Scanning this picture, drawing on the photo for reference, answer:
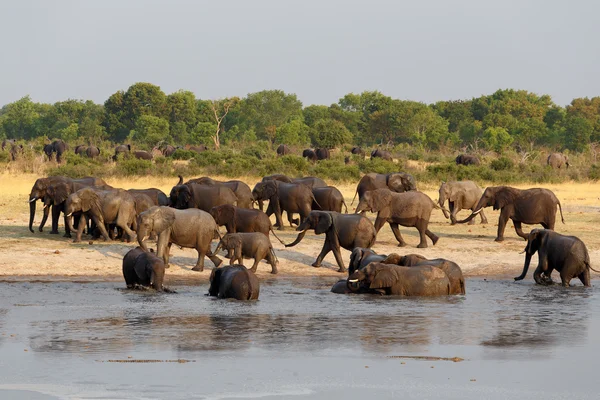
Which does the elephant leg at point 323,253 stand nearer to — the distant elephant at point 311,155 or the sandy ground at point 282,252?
the sandy ground at point 282,252

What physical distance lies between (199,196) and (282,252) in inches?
121

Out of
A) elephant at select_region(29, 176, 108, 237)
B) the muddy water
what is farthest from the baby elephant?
elephant at select_region(29, 176, 108, 237)

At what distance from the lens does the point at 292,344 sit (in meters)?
11.4

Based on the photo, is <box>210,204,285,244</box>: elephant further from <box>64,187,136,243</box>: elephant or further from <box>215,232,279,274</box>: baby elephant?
<box>64,187,136,243</box>: elephant

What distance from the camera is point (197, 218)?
1784 cm

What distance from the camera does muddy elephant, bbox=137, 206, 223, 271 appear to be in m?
17.6

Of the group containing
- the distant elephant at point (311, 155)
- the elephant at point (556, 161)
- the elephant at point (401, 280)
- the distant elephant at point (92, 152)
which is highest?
the elephant at point (556, 161)

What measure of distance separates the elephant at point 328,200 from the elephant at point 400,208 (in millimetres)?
2026

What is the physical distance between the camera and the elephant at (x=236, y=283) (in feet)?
47.9

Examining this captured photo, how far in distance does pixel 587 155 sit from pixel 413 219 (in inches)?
1581

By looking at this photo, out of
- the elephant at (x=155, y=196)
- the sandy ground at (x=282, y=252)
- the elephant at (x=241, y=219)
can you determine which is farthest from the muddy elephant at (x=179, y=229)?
the elephant at (x=155, y=196)

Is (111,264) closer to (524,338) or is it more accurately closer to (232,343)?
(232,343)

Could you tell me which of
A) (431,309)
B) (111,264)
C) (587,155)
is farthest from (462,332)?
(587,155)

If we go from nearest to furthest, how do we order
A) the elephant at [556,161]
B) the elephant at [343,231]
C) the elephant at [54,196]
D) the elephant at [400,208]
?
the elephant at [343,231] < the elephant at [400,208] < the elephant at [54,196] < the elephant at [556,161]
